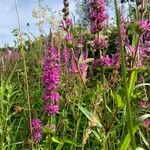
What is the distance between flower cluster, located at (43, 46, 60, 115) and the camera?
3.10 meters

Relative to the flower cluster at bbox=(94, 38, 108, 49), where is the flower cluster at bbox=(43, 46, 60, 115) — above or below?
below

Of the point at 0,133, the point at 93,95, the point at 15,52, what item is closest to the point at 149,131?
the point at 93,95

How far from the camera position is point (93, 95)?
2.48 m

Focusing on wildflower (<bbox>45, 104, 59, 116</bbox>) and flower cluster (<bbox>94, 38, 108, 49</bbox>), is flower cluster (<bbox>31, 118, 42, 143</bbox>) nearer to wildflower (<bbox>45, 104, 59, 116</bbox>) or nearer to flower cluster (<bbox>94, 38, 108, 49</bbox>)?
wildflower (<bbox>45, 104, 59, 116</bbox>)

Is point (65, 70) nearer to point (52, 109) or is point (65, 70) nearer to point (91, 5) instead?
point (52, 109)

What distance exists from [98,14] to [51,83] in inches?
34.4

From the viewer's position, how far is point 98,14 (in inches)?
95.0

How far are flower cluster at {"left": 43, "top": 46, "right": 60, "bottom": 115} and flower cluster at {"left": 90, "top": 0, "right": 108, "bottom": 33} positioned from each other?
735 millimetres

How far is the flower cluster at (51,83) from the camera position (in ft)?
10.2

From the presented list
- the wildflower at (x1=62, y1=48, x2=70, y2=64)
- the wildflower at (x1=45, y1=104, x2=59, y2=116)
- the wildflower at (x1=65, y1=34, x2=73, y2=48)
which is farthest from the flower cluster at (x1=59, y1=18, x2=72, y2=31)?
the wildflower at (x1=62, y1=48, x2=70, y2=64)

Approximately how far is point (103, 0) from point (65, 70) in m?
3.09

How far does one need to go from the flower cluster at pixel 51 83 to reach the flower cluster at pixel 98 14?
2.41ft

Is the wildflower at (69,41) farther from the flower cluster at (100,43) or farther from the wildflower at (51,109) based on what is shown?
the wildflower at (51,109)

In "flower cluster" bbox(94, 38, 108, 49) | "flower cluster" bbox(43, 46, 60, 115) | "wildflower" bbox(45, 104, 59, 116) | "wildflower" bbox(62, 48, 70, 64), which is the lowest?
"wildflower" bbox(45, 104, 59, 116)
